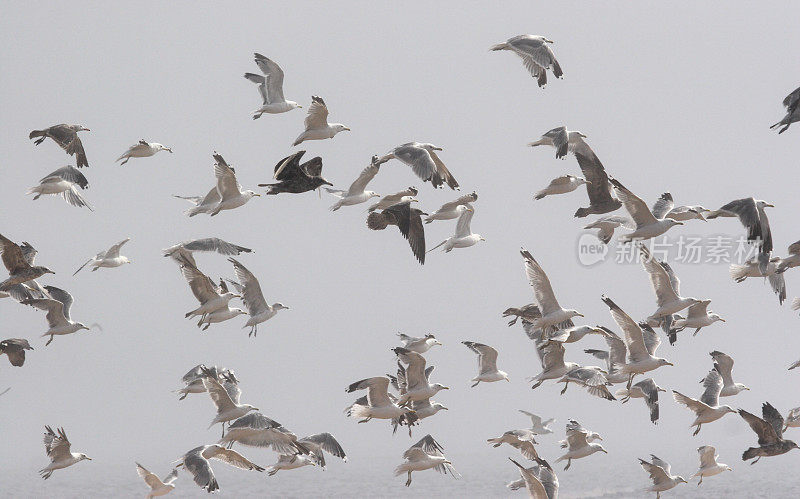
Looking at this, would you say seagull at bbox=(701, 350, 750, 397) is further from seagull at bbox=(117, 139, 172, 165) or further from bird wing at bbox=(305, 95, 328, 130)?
seagull at bbox=(117, 139, 172, 165)

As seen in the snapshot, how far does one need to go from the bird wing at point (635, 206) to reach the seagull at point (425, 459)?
241 inches

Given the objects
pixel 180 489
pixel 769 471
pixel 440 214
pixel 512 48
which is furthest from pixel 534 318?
pixel 769 471

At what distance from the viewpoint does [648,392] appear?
67.2ft

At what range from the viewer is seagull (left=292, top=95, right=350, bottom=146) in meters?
18.9

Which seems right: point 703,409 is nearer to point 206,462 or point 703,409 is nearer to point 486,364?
point 486,364

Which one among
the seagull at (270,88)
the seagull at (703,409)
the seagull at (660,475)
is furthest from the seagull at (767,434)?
the seagull at (270,88)

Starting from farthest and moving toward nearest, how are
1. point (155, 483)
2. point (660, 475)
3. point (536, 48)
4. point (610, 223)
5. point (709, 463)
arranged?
point (709, 463) → point (660, 475) → point (155, 483) → point (610, 223) → point (536, 48)

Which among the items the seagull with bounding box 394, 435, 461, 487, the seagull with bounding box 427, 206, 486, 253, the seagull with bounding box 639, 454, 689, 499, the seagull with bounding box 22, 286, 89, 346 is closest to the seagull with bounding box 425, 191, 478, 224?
the seagull with bounding box 427, 206, 486, 253

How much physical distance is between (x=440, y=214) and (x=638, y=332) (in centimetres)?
496

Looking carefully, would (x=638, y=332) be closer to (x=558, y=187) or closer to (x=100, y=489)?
(x=558, y=187)

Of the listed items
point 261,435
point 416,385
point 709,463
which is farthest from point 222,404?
point 709,463

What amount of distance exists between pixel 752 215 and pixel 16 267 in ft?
41.4

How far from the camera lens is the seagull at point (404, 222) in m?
19.5

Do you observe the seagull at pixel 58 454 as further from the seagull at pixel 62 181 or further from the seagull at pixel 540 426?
the seagull at pixel 540 426
